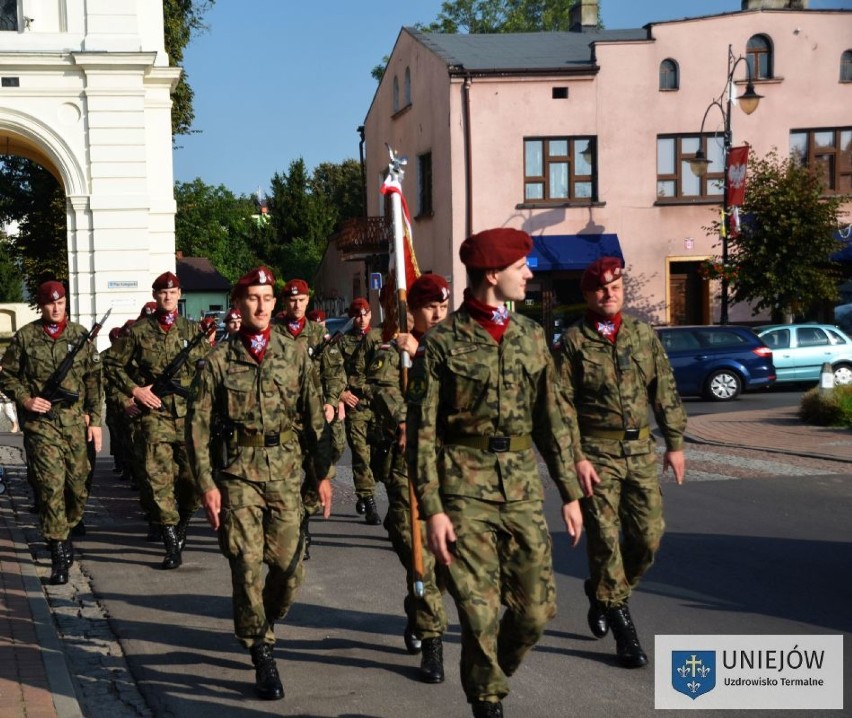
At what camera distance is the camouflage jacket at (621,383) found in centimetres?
621

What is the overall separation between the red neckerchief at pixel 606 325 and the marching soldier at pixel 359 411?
4.24 metres

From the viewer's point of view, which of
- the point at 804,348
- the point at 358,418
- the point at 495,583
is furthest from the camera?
the point at 804,348

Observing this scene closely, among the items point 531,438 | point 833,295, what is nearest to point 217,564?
point 531,438

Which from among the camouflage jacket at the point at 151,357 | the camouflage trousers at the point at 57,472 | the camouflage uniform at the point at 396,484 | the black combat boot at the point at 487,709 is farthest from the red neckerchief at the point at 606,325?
the camouflage trousers at the point at 57,472

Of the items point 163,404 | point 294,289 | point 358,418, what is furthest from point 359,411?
point 163,404

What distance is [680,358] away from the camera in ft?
77.7

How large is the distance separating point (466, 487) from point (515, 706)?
4.34 ft

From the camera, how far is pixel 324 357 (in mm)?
10367

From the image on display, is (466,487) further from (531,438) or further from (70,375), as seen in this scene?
(70,375)

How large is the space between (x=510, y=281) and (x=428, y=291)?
1.32m

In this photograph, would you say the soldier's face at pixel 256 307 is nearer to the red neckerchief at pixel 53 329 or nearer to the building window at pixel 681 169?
the red neckerchief at pixel 53 329

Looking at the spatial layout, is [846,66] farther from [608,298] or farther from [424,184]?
[608,298]

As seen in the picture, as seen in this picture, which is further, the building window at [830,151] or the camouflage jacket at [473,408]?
the building window at [830,151]

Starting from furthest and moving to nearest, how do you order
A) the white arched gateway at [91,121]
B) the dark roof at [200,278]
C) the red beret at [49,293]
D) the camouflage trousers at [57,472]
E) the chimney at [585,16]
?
the dark roof at [200,278]
the chimney at [585,16]
the white arched gateway at [91,121]
the red beret at [49,293]
the camouflage trousers at [57,472]
